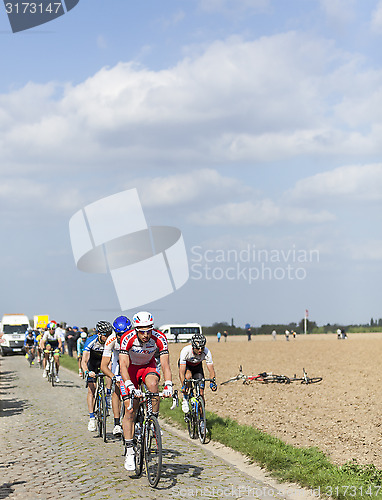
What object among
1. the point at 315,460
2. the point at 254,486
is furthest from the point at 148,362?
the point at 315,460

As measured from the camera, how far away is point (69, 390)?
20.9m

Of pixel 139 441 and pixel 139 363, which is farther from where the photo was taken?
pixel 139 363

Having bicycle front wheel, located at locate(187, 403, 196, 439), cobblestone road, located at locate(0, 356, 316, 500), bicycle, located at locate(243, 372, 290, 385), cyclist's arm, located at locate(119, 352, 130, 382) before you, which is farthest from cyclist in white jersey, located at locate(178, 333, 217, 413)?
bicycle, located at locate(243, 372, 290, 385)

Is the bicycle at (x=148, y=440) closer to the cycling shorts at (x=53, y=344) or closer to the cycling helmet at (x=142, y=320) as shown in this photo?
the cycling helmet at (x=142, y=320)

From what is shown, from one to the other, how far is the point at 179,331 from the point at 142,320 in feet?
225

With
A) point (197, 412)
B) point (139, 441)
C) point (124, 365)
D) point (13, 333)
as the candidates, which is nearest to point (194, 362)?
point (197, 412)

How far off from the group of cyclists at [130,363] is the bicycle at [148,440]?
0.34 ft

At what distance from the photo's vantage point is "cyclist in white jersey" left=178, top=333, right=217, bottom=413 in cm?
1189

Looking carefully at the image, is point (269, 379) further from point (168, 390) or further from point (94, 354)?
point (168, 390)

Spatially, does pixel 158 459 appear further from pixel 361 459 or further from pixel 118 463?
pixel 361 459

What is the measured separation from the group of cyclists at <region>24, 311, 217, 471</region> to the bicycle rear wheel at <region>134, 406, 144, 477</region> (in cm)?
7

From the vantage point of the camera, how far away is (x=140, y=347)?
8492 mm

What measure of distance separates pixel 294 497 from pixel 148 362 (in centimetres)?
238

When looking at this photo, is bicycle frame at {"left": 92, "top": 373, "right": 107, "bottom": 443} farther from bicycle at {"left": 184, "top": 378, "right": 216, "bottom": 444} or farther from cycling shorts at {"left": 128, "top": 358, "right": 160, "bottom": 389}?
cycling shorts at {"left": 128, "top": 358, "right": 160, "bottom": 389}
